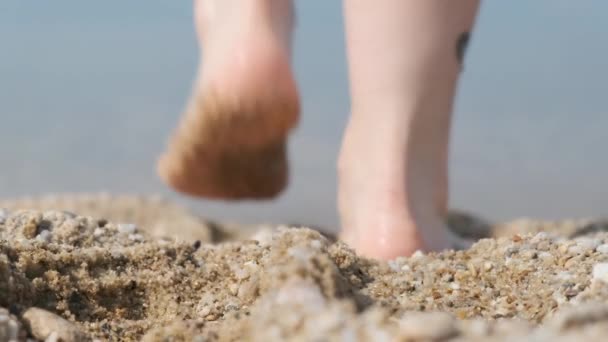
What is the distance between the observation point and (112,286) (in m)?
1.00

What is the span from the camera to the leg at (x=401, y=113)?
1.46m

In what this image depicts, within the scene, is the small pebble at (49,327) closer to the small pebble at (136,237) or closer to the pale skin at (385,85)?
the small pebble at (136,237)

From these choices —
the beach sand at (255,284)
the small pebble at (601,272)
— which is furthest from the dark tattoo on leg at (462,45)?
the small pebble at (601,272)

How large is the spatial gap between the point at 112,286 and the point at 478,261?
0.48 m

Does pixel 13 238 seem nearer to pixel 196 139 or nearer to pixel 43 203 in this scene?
pixel 196 139

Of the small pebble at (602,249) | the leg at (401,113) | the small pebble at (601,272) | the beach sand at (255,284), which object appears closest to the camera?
the beach sand at (255,284)

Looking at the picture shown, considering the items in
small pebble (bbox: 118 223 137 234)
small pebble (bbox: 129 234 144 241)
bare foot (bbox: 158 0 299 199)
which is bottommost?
small pebble (bbox: 129 234 144 241)

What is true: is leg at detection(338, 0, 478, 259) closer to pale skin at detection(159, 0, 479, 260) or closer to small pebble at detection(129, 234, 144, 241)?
pale skin at detection(159, 0, 479, 260)

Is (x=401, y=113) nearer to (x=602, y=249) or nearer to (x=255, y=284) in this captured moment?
(x=602, y=249)

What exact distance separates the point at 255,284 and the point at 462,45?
2.56ft

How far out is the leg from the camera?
146 centimetres

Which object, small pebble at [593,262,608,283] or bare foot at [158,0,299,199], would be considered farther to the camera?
bare foot at [158,0,299,199]

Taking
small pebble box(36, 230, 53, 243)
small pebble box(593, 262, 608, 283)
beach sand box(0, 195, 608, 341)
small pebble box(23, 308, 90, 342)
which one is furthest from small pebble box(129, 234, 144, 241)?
small pebble box(593, 262, 608, 283)

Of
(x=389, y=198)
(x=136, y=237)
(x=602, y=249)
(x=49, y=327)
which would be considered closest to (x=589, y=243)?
(x=602, y=249)
